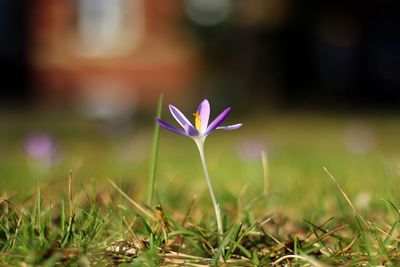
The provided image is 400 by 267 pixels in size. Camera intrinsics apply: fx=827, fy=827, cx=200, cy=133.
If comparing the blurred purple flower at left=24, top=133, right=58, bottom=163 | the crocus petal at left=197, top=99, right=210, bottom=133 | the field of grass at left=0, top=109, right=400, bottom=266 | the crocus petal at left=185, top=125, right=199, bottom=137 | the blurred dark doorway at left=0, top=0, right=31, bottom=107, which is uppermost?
the crocus petal at left=197, top=99, right=210, bottom=133

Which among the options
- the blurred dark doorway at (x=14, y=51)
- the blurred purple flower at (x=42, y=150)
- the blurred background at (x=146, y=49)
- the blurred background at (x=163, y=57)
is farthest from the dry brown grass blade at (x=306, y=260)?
the blurred dark doorway at (x=14, y=51)

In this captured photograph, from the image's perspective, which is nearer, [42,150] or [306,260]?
[306,260]

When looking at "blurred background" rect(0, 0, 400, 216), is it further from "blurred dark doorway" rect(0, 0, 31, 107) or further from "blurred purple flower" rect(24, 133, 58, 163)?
"blurred purple flower" rect(24, 133, 58, 163)

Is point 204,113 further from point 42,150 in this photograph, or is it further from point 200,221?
point 42,150

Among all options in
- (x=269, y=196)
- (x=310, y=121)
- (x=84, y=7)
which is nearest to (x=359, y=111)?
(x=310, y=121)

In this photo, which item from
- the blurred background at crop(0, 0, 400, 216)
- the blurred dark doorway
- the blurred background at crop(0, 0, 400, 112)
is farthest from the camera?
the blurred dark doorway

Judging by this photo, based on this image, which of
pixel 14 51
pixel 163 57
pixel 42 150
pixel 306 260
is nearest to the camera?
pixel 306 260

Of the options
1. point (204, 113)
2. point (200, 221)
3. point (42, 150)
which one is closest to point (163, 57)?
point (42, 150)

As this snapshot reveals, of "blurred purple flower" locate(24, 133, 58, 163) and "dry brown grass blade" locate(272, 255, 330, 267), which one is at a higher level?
"dry brown grass blade" locate(272, 255, 330, 267)

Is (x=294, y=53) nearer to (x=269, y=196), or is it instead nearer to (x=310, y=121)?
(x=310, y=121)

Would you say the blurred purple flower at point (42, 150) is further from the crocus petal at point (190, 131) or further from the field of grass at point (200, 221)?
the crocus petal at point (190, 131)

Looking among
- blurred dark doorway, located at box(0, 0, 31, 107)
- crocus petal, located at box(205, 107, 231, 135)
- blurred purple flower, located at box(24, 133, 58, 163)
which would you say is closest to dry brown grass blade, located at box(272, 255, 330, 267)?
crocus petal, located at box(205, 107, 231, 135)
